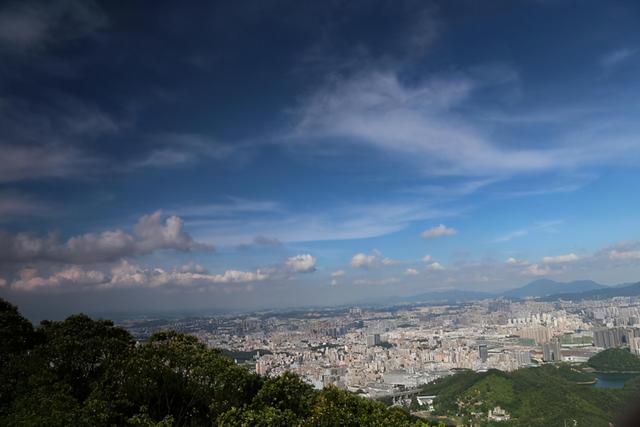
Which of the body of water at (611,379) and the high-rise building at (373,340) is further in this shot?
the high-rise building at (373,340)

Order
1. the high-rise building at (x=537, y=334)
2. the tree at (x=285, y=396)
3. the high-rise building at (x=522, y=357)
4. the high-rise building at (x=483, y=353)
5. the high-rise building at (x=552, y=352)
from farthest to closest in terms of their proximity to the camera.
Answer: the high-rise building at (x=537, y=334)
the high-rise building at (x=552, y=352)
the high-rise building at (x=483, y=353)
the high-rise building at (x=522, y=357)
the tree at (x=285, y=396)

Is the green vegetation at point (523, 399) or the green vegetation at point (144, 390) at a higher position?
the green vegetation at point (144, 390)

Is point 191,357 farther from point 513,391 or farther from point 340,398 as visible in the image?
point 513,391

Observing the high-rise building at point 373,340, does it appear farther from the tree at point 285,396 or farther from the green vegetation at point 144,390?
the tree at point 285,396

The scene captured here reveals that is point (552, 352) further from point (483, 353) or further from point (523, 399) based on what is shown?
point (523, 399)

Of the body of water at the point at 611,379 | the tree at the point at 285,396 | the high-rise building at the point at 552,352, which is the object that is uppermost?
the tree at the point at 285,396

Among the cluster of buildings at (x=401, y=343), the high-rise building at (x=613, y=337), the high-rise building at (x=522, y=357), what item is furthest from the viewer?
the high-rise building at (x=613, y=337)

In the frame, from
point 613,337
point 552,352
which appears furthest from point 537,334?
point 552,352

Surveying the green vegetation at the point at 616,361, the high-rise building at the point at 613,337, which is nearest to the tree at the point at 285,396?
the green vegetation at the point at 616,361

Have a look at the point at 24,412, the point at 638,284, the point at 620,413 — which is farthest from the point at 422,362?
the point at 638,284
